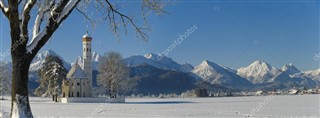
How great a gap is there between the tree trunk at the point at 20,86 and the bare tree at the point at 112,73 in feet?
183

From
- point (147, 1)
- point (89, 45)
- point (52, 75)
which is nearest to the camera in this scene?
point (147, 1)

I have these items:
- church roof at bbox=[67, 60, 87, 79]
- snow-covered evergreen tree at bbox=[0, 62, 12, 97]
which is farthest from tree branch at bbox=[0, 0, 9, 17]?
snow-covered evergreen tree at bbox=[0, 62, 12, 97]

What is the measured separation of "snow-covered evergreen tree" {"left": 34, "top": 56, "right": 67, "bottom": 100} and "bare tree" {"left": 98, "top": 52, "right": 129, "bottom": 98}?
6.59 m

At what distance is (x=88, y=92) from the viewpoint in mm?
73688

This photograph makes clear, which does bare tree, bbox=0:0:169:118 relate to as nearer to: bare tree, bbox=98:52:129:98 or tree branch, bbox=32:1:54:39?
tree branch, bbox=32:1:54:39

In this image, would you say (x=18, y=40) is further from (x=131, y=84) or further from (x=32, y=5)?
(x=131, y=84)

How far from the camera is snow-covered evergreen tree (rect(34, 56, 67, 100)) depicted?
66000 mm

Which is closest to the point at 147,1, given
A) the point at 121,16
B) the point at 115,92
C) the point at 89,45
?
the point at 121,16

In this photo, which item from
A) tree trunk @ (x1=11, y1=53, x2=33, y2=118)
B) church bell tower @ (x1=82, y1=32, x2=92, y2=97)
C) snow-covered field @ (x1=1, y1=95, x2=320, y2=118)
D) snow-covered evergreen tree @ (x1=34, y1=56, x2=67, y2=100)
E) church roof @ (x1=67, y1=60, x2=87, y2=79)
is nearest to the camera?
tree trunk @ (x1=11, y1=53, x2=33, y2=118)

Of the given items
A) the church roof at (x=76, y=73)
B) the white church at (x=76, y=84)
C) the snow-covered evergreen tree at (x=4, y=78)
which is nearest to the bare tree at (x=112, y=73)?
the white church at (x=76, y=84)

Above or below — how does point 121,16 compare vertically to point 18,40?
above

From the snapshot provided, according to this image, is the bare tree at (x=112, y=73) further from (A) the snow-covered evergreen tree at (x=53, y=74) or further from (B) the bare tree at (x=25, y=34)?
(B) the bare tree at (x=25, y=34)

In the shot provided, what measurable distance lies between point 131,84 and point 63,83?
11.1 metres

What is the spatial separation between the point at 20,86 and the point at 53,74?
53.0m
